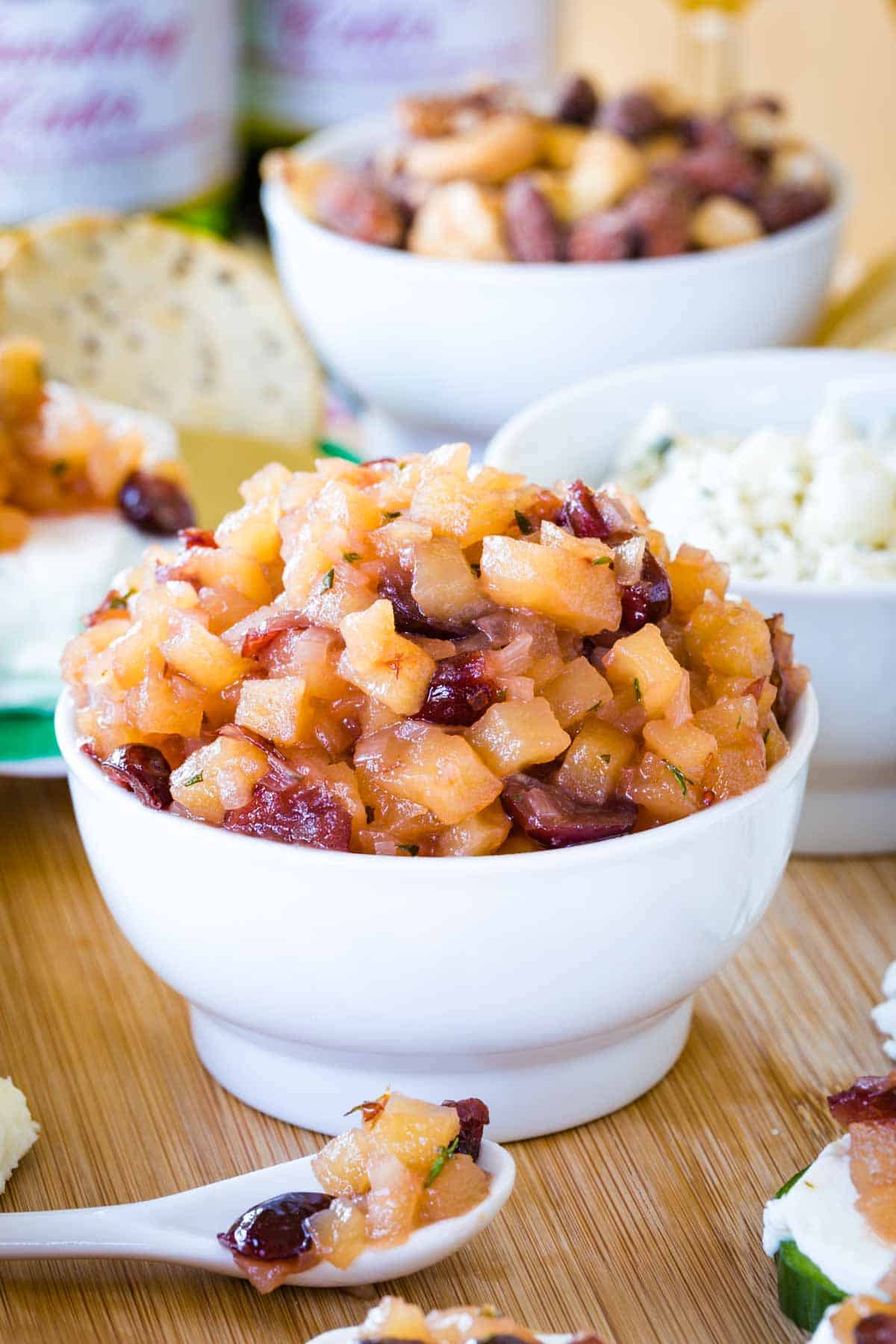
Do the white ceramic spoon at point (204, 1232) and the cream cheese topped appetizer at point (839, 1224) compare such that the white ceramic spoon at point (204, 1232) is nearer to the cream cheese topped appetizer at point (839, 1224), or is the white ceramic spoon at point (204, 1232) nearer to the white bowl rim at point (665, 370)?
the cream cheese topped appetizer at point (839, 1224)

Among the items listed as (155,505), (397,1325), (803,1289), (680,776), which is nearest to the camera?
(397,1325)

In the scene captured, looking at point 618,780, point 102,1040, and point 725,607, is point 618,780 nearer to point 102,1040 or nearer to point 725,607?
point 725,607

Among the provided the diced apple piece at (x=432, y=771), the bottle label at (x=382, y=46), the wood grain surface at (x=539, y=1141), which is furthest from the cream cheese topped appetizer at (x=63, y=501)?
the bottle label at (x=382, y=46)

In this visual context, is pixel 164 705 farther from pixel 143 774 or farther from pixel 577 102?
pixel 577 102

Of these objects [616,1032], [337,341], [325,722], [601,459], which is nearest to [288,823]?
[325,722]

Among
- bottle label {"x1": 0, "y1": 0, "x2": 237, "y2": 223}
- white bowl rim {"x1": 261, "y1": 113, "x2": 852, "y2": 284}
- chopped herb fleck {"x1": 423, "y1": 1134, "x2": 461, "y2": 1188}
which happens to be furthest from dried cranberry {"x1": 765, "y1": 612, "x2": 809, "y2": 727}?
bottle label {"x1": 0, "y1": 0, "x2": 237, "y2": 223}

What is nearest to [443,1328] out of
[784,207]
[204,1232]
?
[204,1232]
